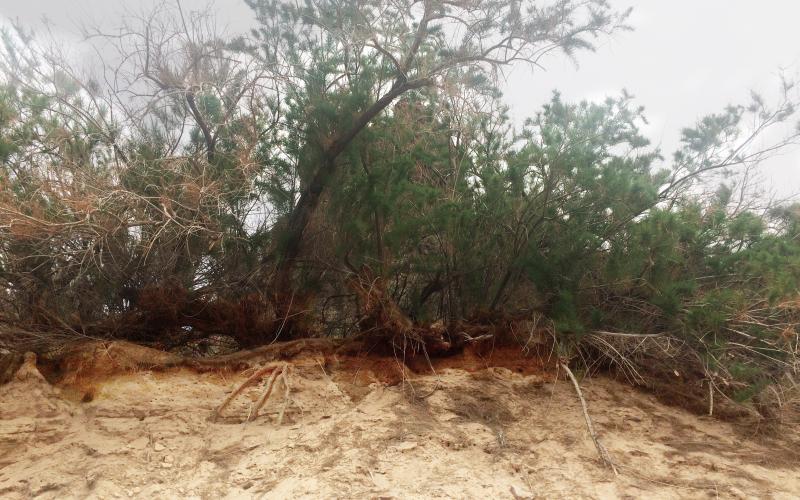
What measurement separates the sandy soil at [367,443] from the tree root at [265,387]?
0.09m

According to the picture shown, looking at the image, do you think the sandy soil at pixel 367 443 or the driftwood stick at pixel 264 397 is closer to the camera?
the sandy soil at pixel 367 443

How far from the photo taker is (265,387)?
6.38m

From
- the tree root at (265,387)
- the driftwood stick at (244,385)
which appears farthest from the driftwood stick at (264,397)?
the driftwood stick at (244,385)

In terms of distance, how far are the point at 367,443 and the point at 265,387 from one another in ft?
4.25

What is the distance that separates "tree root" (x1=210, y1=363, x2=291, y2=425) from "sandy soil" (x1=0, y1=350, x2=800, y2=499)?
0.09m

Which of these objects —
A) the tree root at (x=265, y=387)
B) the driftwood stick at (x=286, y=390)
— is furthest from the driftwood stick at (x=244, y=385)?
the driftwood stick at (x=286, y=390)

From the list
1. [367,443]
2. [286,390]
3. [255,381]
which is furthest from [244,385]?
[367,443]

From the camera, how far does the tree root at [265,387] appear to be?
6.12 m

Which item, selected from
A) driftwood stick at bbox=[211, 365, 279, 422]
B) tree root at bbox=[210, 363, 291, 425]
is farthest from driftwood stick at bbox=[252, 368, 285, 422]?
driftwood stick at bbox=[211, 365, 279, 422]

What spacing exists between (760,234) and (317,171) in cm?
526

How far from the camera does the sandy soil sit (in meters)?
5.28

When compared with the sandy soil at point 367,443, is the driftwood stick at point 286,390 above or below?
above

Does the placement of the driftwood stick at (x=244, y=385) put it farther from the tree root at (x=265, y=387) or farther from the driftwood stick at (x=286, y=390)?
the driftwood stick at (x=286, y=390)

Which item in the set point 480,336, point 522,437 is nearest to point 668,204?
point 480,336
